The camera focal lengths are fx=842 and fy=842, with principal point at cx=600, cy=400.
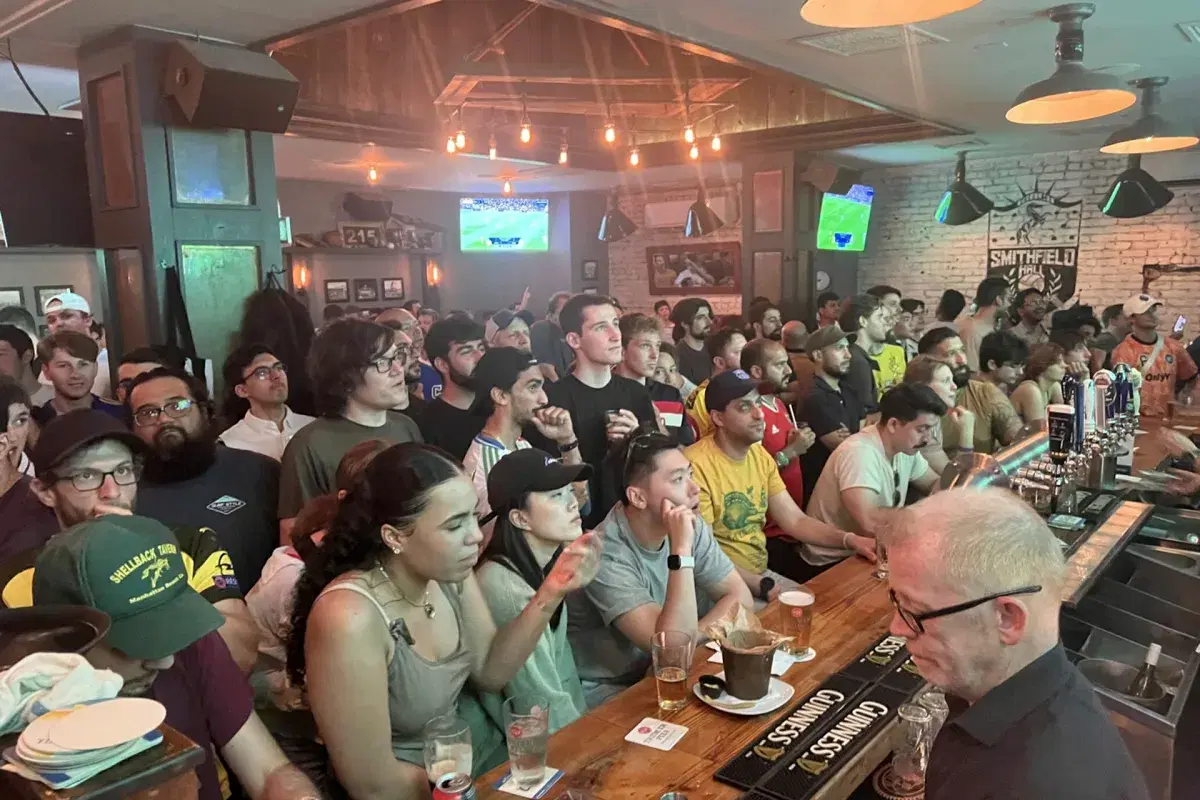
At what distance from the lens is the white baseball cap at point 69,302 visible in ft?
14.4

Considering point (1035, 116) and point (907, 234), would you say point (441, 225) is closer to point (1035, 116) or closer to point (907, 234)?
point (907, 234)

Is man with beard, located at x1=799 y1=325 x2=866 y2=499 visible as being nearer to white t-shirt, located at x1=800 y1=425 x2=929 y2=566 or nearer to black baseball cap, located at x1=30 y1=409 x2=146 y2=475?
white t-shirt, located at x1=800 y1=425 x2=929 y2=566

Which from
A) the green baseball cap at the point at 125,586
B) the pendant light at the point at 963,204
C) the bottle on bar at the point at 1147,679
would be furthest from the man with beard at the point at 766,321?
the green baseball cap at the point at 125,586

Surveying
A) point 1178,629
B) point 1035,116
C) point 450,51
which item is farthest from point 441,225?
point 1178,629

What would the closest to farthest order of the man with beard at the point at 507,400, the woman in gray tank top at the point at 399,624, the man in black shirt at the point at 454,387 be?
the woman in gray tank top at the point at 399,624 < the man with beard at the point at 507,400 < the man in black shirt at the point at 454,387

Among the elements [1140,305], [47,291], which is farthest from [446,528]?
[1140,305]

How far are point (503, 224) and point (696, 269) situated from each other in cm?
302

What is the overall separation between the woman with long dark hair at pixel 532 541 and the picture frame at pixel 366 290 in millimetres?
8817

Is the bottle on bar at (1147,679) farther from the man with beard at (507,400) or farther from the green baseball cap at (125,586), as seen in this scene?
the green baseball cap at (125,586)

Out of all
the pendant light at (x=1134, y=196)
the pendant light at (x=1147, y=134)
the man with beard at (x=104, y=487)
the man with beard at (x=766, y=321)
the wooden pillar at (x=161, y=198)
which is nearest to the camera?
the man with beard at (x=104, y=487)

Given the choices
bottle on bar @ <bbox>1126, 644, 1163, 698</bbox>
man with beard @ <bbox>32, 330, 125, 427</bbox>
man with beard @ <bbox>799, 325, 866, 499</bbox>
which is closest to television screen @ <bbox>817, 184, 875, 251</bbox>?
man with beard @ <bbox>799, 325, 866, 499</bbox>

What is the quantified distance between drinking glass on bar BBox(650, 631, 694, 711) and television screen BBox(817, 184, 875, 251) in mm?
7518

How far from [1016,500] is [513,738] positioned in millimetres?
987

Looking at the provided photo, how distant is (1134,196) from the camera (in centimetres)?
694
